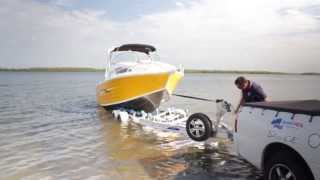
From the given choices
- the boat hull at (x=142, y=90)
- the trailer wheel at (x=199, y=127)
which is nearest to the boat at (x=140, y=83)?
the boat hull at (x=142, y=90)

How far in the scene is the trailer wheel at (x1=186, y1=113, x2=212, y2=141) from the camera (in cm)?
917

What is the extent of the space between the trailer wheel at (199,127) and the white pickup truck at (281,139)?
2.69 metres

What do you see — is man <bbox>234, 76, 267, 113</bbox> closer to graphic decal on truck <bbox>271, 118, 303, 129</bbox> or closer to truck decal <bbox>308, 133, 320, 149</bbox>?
graphic decal on truck <bbox>271, 118, 303, 129</bbox>

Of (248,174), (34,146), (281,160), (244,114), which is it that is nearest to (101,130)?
(34,146)

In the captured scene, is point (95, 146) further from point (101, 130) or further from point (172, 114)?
point (172, 114)

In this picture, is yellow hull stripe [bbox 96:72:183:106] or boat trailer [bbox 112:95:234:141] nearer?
boat trailer [bbox 112:95:234:141]

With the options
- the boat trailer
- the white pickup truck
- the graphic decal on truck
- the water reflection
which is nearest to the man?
the boat trailer

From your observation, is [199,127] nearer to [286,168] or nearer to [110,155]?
[110,155]

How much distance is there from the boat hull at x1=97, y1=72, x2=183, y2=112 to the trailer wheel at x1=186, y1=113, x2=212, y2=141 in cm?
672

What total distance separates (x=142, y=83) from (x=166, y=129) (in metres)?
4.60

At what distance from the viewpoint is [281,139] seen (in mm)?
5164

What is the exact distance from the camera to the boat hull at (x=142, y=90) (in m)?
16.3

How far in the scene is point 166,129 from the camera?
40.2 feet

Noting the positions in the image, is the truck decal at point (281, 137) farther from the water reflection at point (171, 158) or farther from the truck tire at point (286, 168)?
the water reflection at point (171, 158)
